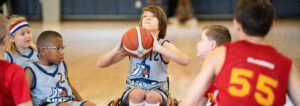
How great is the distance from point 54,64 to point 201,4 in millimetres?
Result: 9113

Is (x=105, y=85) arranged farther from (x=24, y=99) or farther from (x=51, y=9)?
(x=51, y=9)

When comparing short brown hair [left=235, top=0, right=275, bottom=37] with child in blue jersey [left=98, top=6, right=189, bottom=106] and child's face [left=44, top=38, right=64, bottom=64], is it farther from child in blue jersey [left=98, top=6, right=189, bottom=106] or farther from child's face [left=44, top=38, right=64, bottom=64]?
child's face [left=44, top=38, right=64, bottom=64]

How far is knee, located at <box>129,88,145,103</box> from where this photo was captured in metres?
3.12

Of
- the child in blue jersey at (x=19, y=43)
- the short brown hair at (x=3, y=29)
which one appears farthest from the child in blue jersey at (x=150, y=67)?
the short brown hair at (x=3, y=29)

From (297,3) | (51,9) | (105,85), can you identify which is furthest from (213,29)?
(297,3)

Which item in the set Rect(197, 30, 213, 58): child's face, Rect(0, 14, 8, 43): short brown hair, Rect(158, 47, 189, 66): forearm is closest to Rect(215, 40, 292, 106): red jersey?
Rect(197, 30, 213, 58): child's face

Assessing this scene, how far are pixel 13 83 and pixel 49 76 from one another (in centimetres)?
79

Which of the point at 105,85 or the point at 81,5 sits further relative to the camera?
the point at 81,5

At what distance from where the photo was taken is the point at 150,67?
3244 mm

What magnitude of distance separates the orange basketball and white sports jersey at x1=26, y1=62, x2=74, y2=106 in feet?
1.49

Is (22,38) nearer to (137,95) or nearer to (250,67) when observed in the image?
(137,95)

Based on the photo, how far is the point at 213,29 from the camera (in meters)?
2.55

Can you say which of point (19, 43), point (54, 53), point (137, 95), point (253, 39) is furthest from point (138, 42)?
point (253, 39)

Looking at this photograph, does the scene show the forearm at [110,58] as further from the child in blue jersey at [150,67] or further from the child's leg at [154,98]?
the child's leg at [154,98]
